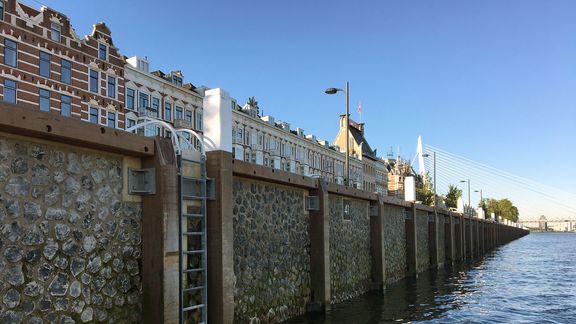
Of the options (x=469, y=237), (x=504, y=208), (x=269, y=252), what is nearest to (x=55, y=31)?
(x=269, y=252)

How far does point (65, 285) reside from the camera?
20.4 feet

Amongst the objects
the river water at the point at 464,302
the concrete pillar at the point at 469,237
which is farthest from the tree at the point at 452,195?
the river water at the point at 464,302

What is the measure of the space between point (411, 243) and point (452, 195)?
71.0m

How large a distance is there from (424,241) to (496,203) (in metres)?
144

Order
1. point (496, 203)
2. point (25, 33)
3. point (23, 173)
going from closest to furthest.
A: point (23, 173)
point (25, 33)
point (496, 203)

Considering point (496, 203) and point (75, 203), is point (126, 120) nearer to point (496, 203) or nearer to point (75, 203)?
point (75, 203)

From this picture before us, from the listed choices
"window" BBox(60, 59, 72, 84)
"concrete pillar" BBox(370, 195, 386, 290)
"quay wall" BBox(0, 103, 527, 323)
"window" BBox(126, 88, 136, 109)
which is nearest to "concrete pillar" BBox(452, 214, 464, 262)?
"concrete pillar" BBox(370, 195, 386, 290)

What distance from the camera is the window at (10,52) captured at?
32938 mm

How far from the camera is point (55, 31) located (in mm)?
36656

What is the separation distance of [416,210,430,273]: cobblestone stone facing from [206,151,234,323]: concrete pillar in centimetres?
1908

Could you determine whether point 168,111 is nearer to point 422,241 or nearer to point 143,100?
point 143,100

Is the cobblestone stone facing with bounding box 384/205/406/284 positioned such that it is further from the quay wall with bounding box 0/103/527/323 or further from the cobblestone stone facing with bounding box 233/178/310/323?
the quay wall with bounding box 0/103/527/323

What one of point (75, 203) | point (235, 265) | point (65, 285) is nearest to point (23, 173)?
point (75, 203)

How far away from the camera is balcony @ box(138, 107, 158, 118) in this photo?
43.1 m
